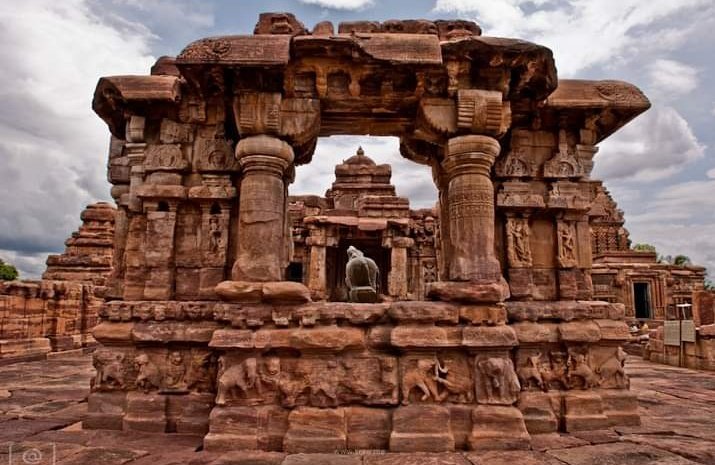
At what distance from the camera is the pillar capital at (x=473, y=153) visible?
4.76 meters

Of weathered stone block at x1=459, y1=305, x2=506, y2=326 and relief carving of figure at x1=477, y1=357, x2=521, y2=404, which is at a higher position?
weathered stone block at x1=459, y1=305, x2=506, y2=326

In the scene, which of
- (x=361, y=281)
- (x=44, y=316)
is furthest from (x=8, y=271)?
(x=361, y=281)

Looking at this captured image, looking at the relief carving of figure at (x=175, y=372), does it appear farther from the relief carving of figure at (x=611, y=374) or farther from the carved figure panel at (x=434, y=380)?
the relief carving of figure at (x=611, y=374)

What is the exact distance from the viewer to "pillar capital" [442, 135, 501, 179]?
476 cm

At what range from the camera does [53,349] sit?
1213cm

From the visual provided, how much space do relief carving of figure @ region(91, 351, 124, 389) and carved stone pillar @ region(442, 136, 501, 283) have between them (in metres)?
3.56

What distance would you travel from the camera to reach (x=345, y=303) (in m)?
4.59

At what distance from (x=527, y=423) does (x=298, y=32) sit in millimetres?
4834

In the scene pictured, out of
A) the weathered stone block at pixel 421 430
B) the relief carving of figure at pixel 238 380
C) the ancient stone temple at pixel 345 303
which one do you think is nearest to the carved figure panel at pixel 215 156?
the ancient stone temple at pixel 345 303

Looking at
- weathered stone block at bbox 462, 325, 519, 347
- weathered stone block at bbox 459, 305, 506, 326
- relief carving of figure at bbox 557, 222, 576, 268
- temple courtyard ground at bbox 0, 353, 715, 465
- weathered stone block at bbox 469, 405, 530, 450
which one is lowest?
temple courtyard ground at bbox 0, 353, 715, 465

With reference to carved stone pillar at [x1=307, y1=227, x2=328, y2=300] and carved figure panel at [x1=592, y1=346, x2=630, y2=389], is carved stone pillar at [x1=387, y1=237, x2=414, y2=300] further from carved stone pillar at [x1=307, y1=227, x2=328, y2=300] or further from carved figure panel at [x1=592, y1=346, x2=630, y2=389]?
carved figure panel at [x1=592, y1=346, x2=630, y2=389]

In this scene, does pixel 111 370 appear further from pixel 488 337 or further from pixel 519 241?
pixel 519 241

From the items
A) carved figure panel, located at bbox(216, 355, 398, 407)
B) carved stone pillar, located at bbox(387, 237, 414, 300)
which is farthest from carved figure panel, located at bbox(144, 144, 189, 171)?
carved stone pillar, located at bbox(387, 237, 414, 300)

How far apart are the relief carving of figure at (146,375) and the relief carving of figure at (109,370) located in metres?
0.21
